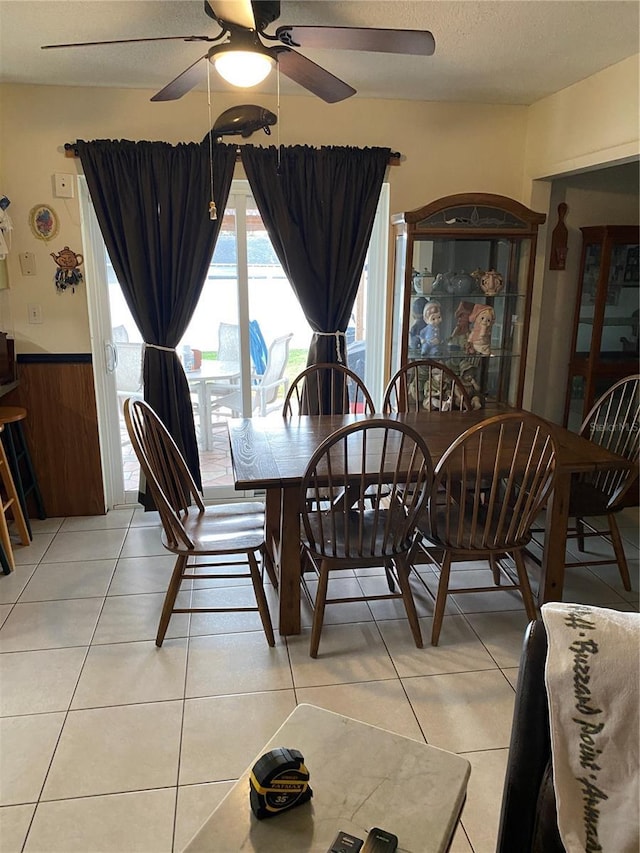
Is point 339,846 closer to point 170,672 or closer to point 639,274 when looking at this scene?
point 170,672

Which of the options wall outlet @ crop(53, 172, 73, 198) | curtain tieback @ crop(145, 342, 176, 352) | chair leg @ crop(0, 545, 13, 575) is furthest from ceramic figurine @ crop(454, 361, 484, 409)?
chair leg @ crop(0, 545, 13, 575)

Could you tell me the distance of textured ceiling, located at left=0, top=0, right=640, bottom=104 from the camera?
2262 mm

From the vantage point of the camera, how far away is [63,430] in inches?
143

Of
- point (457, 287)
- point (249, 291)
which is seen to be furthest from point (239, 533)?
point (457, 287)

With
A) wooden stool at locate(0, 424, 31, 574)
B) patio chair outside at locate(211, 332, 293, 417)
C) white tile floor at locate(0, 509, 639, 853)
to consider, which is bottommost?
white tile floor at locate(0, 509, 639, 853)

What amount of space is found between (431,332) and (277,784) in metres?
2.94

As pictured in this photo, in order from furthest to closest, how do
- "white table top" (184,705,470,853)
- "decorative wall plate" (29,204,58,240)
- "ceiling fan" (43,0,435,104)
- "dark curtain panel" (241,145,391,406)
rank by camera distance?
"dark curtain panel" (241,145,391,406)
"decorative wall plate" (29,204,58,240)
"ceiling fan" (43,0,435,104)
"white table top" (184,705,470,853)

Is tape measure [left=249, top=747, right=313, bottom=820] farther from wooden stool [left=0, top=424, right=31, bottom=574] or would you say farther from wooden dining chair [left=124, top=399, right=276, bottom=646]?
wooden stool [left=0, top=424, right=31, bottom=574]

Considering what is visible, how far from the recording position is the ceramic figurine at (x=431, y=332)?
3.68m

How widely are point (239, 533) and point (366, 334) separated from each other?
197cm

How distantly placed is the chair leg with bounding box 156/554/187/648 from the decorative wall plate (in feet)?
6.81

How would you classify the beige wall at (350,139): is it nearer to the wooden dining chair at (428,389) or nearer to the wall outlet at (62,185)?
the wall outlet at (62,185)

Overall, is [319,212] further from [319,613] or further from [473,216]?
[319,613]

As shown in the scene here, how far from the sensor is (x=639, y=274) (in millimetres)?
3826
